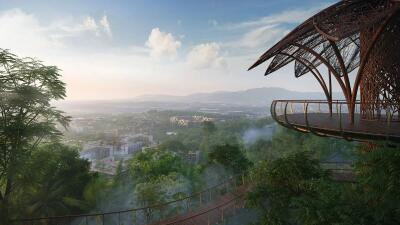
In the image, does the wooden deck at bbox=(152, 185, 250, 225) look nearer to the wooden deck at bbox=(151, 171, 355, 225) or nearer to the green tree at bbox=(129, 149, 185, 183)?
the wooden deck at bbox=(151, 171, 355, 225)

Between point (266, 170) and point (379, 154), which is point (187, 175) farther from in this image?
point (379, 154)

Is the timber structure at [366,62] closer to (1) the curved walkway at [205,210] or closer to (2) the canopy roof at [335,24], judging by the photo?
(2) the canopy roof at [335,24]

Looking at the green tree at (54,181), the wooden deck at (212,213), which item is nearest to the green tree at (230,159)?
the wooden deck at (212,213)

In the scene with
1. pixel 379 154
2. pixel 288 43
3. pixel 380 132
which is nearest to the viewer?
pixel 379 154

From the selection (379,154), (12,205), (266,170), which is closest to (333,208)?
(379,154)

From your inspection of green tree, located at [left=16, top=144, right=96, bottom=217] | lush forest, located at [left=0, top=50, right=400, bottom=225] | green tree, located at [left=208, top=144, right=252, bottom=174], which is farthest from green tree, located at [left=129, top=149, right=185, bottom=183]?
green tree, located at [left=208, top=144, right=252, bottom=174]
